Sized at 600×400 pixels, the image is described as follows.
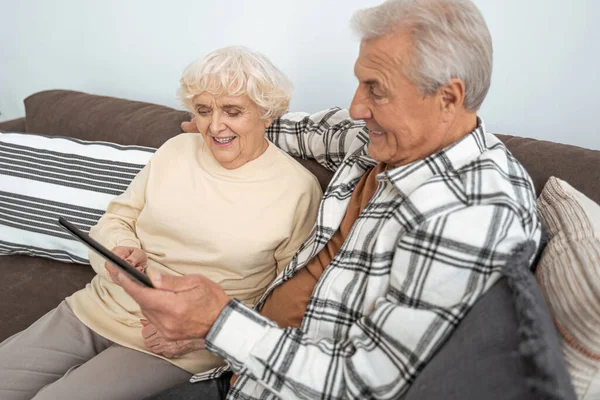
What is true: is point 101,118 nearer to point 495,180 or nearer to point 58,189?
point 58,189

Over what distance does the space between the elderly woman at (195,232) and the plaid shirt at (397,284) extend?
293 mm

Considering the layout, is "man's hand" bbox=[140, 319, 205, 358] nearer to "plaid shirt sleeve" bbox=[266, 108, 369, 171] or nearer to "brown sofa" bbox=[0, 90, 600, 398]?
"brown sofa" bbox=[0, 90, 600, 398]

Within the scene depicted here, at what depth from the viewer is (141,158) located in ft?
5.73

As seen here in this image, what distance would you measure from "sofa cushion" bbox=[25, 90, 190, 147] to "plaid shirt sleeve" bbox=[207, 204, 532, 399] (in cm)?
105

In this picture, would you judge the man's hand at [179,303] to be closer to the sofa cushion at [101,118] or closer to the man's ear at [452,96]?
the man's ear at [452,96]

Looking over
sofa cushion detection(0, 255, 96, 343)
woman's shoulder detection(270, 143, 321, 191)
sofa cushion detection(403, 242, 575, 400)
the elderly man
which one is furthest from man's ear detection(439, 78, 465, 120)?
sofa cushion detection(0, 255, 96, 343)

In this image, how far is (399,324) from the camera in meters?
0.88

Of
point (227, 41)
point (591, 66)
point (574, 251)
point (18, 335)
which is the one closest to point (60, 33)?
point (227, 41)

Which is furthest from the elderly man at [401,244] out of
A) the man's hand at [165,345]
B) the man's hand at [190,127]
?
the man's hand at [190,127]

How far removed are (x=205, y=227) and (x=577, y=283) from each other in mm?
903

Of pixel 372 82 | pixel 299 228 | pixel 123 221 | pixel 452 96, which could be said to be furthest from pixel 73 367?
pixel 452 96

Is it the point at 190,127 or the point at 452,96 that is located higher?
the point at 452,96

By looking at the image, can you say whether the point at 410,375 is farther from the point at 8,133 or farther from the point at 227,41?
the point at 8,133

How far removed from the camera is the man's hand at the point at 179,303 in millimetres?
925
